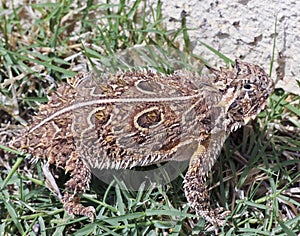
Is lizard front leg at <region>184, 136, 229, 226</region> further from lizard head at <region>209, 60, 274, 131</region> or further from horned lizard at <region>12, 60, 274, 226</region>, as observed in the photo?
lizard head at <region>209, 60, 274, 131</region>

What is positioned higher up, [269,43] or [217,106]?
[269,43]

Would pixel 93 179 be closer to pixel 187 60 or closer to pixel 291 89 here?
pixel 187 60

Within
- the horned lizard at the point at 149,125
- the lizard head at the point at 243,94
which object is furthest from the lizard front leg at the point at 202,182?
the lizard head at the point at 243,94

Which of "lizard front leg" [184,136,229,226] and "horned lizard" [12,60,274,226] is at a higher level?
"horned lizard" [12,60,274,226]

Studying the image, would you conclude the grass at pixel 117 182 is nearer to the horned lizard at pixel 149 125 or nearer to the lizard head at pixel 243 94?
the horned lizard at pixel 149 125

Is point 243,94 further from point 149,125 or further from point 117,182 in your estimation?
point 117,182

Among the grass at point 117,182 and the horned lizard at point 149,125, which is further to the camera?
the grass at point 117,182

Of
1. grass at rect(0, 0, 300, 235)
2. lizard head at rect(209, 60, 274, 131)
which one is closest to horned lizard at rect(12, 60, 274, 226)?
lizard head at rect(209, 60, 274, 131)

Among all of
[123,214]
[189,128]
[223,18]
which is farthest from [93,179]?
[223,18]
